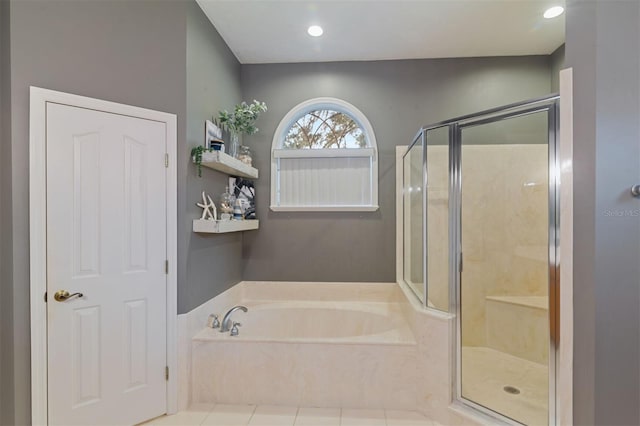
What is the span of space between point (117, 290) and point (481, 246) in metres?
2.89

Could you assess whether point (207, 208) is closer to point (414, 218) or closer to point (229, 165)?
point (229, 165)

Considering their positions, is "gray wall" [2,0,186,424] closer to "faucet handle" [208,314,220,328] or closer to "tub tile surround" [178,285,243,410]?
"tub tile surround" [178,285,243,410]

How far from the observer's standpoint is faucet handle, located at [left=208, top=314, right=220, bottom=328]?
Result: 222cm

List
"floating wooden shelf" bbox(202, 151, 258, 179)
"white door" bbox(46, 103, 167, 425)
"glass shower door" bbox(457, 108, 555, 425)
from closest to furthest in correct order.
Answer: "white door" bbox(46, 103, 167, 425) < "glass shower door" bbox(457, 108, 555, 425) < "floating wooden shelf" bbox(202, 151, 258, 179)

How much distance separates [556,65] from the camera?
2693 mm

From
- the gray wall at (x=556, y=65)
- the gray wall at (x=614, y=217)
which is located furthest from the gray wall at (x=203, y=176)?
the gray wall at (x=556, y=65)

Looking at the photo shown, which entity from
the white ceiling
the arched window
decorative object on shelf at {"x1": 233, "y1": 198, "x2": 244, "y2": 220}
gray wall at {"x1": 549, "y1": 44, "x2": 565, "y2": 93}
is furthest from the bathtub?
gray wall at {"x1": 549, "y1": 44, "x2": 565, "y2": 93}

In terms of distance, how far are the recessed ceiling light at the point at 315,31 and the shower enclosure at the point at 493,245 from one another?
1192mm

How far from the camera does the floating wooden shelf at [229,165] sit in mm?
2123

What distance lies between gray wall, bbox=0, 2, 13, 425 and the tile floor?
78cm

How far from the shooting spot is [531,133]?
2.05 m

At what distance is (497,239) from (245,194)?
95.3 inches

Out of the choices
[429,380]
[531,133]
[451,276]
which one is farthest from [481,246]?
[429,380]

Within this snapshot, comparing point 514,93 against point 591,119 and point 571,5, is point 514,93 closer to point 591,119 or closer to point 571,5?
point 571,5
